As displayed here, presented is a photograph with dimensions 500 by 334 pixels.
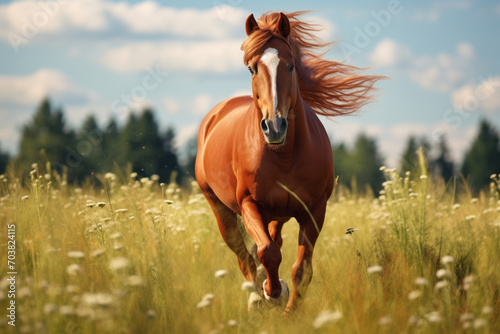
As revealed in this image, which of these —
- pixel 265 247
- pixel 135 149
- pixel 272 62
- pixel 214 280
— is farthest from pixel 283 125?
pixel 135 149

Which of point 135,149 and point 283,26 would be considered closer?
point 283,26

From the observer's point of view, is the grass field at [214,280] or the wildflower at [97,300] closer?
the wildflower at [97,300]

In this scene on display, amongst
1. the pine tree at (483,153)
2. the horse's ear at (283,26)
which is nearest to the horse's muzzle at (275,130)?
the horse's ear at (283,26)

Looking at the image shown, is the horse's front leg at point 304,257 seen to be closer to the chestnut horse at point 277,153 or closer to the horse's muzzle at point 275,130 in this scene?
the chestnut horse at point 277,153

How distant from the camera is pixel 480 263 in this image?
4762 mm

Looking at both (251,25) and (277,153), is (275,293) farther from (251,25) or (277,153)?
(251,25)

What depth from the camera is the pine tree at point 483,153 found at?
4988 centimetres

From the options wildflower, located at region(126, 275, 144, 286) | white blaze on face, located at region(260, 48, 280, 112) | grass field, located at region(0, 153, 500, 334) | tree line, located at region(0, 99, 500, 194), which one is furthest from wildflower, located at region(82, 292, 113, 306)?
tree line, located at region(0, 99, 500, 194)

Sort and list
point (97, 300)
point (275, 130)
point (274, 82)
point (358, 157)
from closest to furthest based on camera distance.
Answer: point (97, 300) < point (275, 130) < point (274, 82) < point (358, 157)

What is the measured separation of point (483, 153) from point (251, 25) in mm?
52566

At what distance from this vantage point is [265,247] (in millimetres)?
4055

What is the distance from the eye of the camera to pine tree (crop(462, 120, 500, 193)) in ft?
164

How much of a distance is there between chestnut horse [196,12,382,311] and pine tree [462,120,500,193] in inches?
1944

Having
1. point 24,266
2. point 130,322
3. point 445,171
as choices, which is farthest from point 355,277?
point 445,171
